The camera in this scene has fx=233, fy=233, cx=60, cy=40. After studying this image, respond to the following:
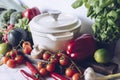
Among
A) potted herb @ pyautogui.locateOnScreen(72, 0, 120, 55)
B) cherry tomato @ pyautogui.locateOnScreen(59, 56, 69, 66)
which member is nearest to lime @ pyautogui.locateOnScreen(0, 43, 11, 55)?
cherry tomato @ pyautogui.locateOnScreen(59, 56, 69, 66)

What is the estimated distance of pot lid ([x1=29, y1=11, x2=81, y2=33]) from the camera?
885 millimetres

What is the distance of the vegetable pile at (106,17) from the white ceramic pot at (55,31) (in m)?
0.11

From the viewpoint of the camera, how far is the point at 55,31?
2.88 feet

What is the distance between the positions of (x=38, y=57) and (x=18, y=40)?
0.15 m

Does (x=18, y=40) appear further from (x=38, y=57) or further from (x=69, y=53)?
(x=69, y=53)

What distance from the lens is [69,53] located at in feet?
2.90

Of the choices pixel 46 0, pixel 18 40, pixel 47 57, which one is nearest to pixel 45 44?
pixel 47 57


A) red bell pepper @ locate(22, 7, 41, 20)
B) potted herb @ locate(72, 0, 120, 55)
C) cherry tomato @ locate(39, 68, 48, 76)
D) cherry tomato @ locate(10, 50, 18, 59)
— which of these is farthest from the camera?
red bell pepper @ locate(22, 7, 41, 20)

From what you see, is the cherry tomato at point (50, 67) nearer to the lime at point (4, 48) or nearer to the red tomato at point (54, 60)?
the red tomato at point (54, 60)

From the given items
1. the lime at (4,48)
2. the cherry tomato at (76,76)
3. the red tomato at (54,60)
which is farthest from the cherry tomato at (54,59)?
the lime at (4,48)

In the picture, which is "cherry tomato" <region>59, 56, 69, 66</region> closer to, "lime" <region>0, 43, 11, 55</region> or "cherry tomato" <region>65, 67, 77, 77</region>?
"cherry tomato" <region>65, 67, 77, 77</region>

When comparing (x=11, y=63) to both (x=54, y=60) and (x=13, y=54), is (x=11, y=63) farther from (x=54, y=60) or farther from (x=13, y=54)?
(x=54, y=60)

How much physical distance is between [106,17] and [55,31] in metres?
0.20

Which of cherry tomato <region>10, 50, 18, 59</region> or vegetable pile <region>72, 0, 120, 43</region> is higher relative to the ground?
vegetable pile <region>72, 0, 120, 43</region>
